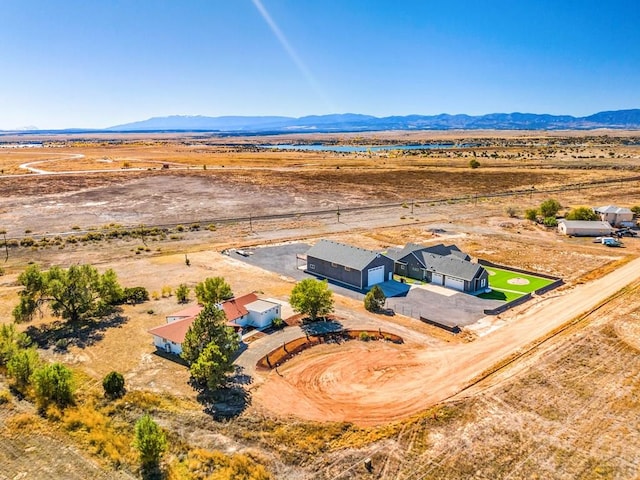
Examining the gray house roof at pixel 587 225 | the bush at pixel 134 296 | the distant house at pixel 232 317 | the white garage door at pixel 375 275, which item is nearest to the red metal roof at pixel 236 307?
the distant house at pixel 232 317

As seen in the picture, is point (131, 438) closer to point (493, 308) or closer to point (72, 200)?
point (493, 308)

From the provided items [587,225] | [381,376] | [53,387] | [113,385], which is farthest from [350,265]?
[587,225]

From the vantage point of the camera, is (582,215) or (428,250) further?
(582,215)

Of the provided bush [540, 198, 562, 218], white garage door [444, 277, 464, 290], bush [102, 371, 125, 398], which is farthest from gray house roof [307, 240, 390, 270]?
bush [540, 198, 562, 218]

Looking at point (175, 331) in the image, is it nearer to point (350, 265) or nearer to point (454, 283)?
point (350, 265)

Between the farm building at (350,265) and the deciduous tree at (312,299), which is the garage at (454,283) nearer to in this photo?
the farm building at (350,265)

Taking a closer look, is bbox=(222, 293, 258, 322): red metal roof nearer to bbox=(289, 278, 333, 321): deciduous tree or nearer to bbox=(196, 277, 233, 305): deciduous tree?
bbox=(196, 277, 233, 305): deciduous tree

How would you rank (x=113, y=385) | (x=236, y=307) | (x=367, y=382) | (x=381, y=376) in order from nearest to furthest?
(x=113, y=385) → (x=367, y=382) → (x=381, y=376) → (x=236, y=307)
